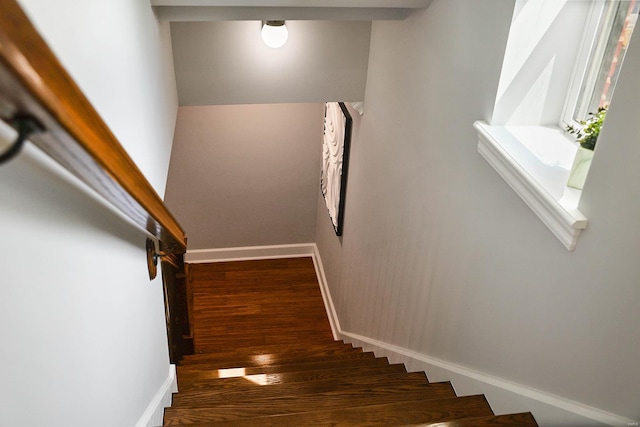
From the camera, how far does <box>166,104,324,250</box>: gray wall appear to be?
4883 millimetres

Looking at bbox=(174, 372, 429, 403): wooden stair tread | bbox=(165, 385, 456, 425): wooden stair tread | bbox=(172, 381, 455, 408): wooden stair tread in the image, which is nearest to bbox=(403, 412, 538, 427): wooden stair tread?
bbox=(165, 385, 456, 425): wooden stair tread

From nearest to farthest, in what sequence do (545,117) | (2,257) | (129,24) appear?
(2,257), (129,24), (545,117)

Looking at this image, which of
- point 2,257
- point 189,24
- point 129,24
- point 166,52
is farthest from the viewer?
point 189,24

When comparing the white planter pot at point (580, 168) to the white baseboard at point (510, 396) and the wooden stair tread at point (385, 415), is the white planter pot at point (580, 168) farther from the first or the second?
the wooden stair tread at point (385, 415)

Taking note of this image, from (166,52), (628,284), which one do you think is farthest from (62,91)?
(166,52)

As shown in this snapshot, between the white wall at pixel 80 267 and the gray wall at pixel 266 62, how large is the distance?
1124 millimetres

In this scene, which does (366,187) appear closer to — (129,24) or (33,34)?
(129,24)

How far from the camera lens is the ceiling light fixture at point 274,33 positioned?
3.01 metres

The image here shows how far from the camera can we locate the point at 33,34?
1.75ft

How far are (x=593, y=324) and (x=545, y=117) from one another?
2.44ft

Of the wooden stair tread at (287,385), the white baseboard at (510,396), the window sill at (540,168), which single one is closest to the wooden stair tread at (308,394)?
the wooden stair tread at (287,385)

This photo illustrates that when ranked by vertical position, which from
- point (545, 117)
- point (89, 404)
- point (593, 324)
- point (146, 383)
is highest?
point (545, 117)

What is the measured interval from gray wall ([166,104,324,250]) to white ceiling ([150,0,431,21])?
7.23 ft

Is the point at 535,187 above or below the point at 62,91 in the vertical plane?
below
